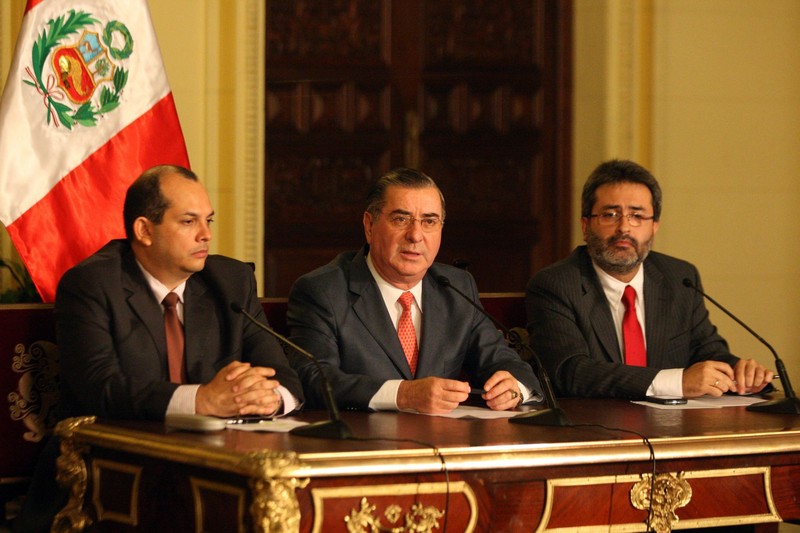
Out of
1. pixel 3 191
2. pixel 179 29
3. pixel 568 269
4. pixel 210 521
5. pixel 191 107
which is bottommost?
pixel 210 521

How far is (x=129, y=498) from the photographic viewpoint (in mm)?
2793

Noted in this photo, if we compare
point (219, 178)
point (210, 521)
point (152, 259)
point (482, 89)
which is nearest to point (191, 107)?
point (219, 178)

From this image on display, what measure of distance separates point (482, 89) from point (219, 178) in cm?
149

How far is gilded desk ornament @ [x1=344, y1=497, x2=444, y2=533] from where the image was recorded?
252 cm

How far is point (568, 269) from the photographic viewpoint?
157 inches

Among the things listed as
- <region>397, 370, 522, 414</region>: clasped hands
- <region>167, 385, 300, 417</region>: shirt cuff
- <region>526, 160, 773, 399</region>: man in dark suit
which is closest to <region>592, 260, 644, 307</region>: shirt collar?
<region>526, 160, 773, 399</region>: man in dark suit

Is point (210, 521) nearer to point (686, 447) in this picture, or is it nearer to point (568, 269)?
point (686, 447)

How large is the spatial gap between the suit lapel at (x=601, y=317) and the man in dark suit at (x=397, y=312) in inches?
13.8

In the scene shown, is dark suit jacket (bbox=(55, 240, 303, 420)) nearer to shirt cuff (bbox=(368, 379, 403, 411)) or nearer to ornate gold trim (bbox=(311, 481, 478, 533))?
shirt cuff (bbox=(368, 379, 403, 411))

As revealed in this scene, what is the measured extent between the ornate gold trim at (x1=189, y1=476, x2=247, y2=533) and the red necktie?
68.2 inches

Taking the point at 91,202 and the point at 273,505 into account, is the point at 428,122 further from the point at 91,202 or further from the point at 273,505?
the point at 273,505

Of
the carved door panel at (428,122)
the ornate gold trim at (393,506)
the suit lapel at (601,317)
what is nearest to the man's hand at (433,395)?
the ornate gold trim at (393,506)

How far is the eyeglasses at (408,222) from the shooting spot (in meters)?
3.57

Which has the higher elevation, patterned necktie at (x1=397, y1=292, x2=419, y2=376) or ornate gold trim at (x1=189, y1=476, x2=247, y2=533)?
patterned necktie at (x1=397, y1=292, x2=419, y2=376)
